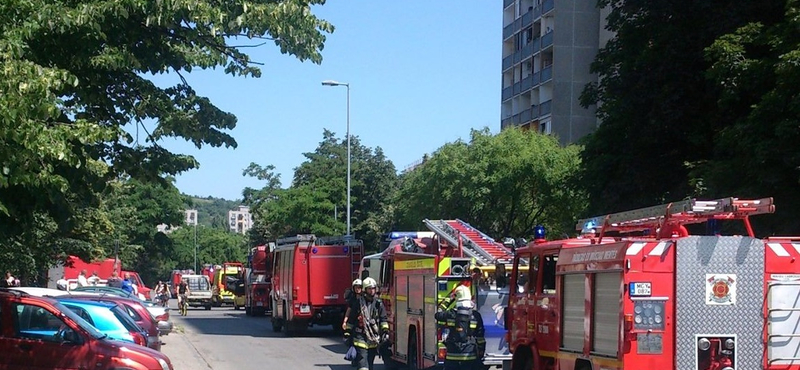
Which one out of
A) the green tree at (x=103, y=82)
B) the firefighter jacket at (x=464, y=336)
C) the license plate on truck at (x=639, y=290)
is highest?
the green tree at (x=103, y=82)

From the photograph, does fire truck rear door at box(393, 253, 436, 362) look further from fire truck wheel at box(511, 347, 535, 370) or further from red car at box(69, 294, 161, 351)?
red car at box(69, 294, 161, 351)

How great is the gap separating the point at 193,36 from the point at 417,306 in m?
6.24

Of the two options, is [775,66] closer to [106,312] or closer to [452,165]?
[106,312]

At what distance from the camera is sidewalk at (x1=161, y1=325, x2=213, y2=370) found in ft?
74.7

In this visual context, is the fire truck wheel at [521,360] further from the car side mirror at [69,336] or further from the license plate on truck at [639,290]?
the car side mirror at [69,336]

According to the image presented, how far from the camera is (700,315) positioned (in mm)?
11352

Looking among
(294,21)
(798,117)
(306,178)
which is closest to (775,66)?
(798,117)

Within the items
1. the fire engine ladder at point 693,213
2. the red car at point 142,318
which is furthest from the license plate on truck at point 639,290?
the red car at point 142,318

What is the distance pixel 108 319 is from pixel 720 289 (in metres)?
10.0

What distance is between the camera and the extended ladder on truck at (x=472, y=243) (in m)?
→ 18.5

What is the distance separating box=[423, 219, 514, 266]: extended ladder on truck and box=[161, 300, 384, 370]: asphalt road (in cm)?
382

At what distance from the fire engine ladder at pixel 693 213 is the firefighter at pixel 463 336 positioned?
3033mm

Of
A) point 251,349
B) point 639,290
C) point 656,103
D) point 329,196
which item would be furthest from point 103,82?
point 329,196

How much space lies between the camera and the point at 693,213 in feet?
38.3
